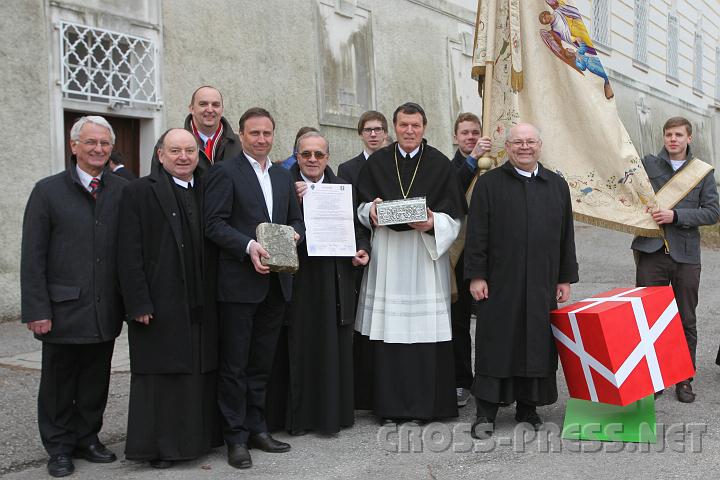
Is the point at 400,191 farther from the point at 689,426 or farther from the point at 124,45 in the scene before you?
the point at 124,45

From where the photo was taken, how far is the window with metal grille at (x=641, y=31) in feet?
76.6

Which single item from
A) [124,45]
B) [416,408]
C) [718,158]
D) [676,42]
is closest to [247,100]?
[124,45]

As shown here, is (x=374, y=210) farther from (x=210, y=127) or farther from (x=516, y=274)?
(x=210, y=127)

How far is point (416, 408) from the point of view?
552cm

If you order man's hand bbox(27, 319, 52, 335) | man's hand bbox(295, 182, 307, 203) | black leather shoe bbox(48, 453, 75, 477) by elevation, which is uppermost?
man's hand bbox(295, 182, 307, 203)

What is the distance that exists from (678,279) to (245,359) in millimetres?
3080

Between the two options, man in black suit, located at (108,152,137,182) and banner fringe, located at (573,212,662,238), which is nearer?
man in black suit, located at (108,152,137,182)

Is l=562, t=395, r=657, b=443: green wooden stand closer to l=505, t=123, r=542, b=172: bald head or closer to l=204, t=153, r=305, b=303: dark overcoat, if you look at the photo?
l=505, t=123, r=542, b=172: bald head

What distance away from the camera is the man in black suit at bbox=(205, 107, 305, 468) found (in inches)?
186

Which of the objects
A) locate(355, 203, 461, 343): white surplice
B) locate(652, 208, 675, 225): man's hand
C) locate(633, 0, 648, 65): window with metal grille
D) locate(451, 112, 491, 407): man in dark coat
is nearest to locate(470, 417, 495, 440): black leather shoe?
locate(355, 203, 461, 343): white surplice

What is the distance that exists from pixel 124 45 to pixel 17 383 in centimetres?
448

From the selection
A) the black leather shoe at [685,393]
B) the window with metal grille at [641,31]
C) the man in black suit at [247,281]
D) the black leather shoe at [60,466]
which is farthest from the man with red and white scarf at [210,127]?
the window with metal grille at [641,31]

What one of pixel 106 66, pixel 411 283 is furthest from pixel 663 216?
pixel 106 66

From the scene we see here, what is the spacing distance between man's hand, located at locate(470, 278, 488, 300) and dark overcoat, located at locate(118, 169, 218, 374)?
1722mm
